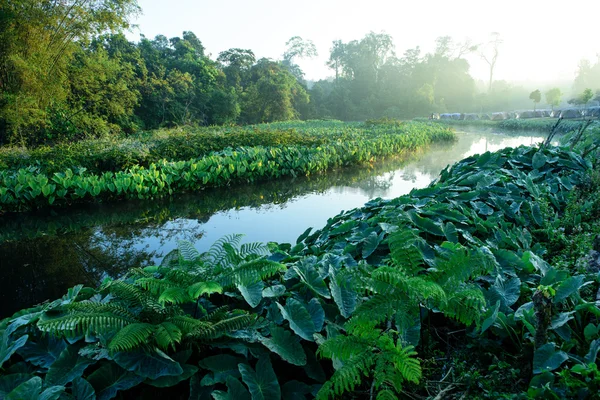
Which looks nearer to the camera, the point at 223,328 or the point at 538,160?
the point at 223,328

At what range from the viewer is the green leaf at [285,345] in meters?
1.47

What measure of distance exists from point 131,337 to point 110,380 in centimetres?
27

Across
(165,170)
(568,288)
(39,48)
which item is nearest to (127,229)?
(165,170)

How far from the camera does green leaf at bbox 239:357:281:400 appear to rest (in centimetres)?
135

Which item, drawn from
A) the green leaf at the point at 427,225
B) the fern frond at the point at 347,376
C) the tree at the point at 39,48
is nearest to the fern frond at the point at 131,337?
the fern frond at the point at 347,376

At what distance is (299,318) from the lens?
1.66 metres

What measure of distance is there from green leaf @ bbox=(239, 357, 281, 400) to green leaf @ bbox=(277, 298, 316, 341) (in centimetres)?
20

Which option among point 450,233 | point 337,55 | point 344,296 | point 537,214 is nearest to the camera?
point 344,296

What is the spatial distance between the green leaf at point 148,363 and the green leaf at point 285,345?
0.36 m

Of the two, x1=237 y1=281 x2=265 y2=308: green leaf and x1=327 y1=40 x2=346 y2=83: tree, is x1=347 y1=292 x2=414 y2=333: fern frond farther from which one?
x1=327 y1=40 x2=346 y2=83: tree

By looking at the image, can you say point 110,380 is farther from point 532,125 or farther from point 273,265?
point 532,125

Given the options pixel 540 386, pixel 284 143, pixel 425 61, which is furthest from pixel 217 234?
pixel 425 61

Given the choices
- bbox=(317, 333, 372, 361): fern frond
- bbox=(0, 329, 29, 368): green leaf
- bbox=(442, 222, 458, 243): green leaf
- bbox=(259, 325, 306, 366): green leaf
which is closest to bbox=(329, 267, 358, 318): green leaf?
bbox=(259, 325, 306, 366): green leaf

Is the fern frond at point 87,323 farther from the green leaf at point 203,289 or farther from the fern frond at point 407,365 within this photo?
the fern frond at point 407,365
